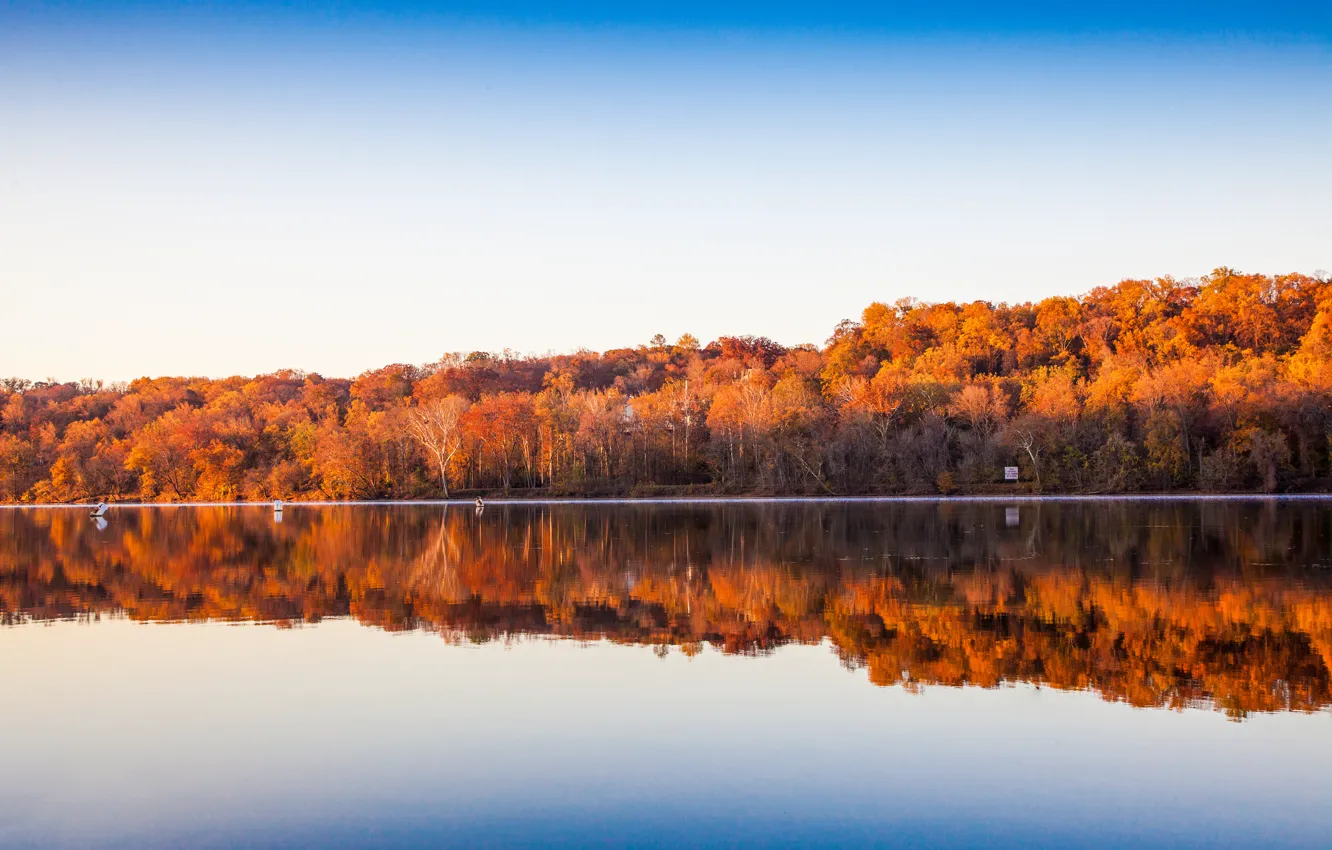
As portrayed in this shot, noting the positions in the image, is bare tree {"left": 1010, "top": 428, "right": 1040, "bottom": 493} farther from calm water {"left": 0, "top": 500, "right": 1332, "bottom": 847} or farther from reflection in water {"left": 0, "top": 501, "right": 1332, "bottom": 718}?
calm water {"left": 0, "top": 500, "right": 1332, "bottom": 847}

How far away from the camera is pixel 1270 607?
18.2m

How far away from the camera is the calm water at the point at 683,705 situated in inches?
355

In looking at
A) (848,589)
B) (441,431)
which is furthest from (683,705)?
(441,431)

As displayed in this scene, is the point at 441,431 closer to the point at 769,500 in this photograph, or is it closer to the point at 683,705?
the point at 769,500

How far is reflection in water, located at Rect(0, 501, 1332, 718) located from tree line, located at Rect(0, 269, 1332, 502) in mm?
24516

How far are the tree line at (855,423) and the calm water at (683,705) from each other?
45.4m

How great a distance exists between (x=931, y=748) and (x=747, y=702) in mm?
2700

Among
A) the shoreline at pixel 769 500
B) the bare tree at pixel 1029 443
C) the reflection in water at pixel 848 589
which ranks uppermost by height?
the bare tree at pixel 1029 443

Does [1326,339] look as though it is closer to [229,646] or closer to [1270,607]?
[1270,607]

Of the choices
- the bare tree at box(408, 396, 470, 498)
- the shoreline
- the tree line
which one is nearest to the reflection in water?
the shoreline

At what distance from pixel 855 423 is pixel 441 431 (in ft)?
103

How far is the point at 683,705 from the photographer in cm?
1275

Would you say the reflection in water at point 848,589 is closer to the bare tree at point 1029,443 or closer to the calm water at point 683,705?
the calm water at point 683,705

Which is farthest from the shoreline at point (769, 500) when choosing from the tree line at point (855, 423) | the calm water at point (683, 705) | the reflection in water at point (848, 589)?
the calm water at point (683, 705)
